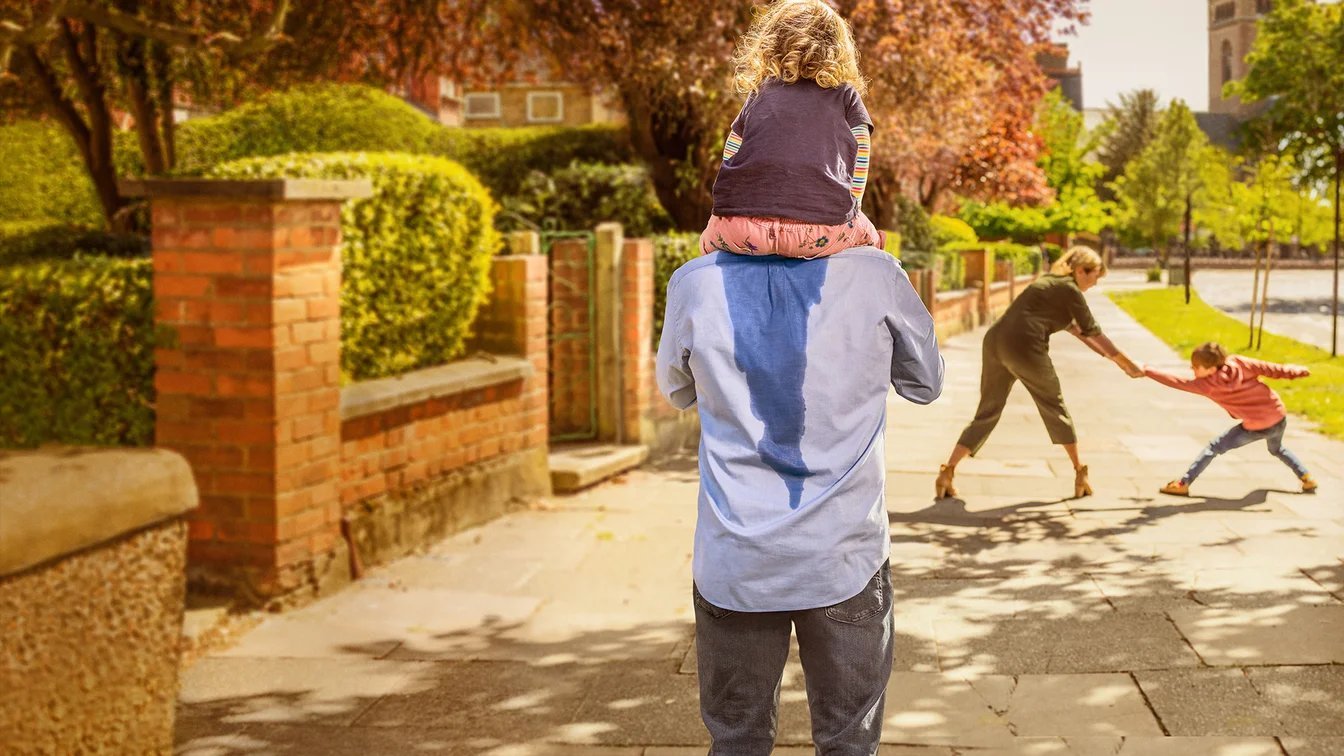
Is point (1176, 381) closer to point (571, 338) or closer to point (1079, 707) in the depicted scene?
point (1079, 707)

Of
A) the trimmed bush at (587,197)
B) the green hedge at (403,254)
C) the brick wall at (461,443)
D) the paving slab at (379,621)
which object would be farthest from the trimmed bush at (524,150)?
the paving slab at (379,621)

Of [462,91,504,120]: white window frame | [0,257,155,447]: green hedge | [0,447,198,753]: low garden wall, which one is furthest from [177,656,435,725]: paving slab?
[462,91,504,120]: white window frame

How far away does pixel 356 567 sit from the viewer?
23.7ft

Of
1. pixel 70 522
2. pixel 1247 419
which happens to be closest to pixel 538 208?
pixel 1247 419

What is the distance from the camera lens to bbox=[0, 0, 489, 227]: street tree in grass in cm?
1343

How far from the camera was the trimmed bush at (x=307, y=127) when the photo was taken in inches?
603

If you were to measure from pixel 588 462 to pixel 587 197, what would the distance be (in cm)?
446

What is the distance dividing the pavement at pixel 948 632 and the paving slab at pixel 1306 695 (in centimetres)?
1

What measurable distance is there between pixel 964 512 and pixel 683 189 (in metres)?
7.51

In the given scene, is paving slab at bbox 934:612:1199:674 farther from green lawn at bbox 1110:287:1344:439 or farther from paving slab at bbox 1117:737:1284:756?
green lawn at bbox 1110:287:1344:439

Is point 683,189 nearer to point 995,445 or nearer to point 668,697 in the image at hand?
point 995,445

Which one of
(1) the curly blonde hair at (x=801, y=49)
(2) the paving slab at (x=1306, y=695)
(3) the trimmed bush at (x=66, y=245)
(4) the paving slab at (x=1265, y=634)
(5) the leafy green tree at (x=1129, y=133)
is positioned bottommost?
(2) the paving slab at (x=1306, y=695)

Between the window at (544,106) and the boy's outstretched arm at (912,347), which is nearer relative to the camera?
the boy's outstretched arm at (912,347)

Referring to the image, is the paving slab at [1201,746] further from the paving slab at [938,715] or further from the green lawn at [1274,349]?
the green lawn at [1274,349]
